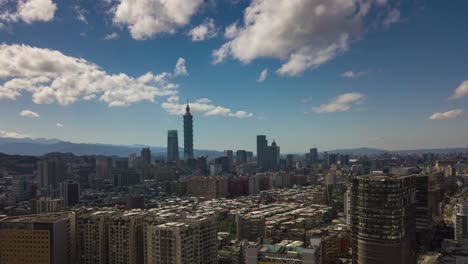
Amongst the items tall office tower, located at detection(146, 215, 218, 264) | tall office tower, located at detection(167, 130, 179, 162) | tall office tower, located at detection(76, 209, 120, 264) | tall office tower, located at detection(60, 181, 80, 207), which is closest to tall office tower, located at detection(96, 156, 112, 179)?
tall office tower, located at detection(60, 181, 80, 207)

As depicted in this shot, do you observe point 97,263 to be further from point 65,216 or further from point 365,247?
point 365,247

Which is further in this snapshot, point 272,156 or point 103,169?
point 272,156

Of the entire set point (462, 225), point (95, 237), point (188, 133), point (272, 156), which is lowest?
point (462, 225)

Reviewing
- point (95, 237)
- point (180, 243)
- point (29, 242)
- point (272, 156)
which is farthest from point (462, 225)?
point (272, 156)

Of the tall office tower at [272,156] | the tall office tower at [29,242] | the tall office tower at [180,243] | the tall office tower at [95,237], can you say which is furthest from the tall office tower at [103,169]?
the tall office tower at [180,243]

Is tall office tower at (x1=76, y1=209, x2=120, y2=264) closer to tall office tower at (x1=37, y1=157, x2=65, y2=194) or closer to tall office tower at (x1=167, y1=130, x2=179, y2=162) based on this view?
tall office tower at (x1=37, y1=157, x2=65, y2=194)

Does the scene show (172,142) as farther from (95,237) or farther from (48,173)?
(95,237)

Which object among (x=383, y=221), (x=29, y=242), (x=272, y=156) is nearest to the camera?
(x=383, y=221)
